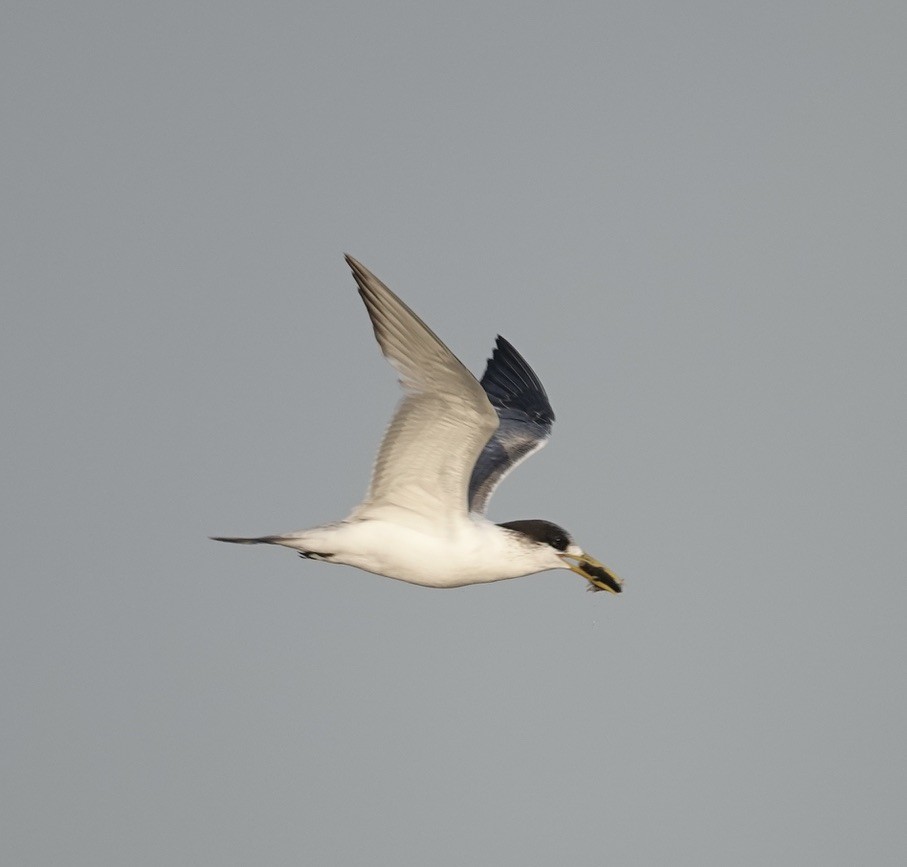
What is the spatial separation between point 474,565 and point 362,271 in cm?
387

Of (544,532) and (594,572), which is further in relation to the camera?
(594,572)

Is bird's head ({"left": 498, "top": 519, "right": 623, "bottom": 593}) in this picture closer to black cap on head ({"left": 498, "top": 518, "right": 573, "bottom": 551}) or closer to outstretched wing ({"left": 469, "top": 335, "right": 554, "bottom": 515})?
black cap on head ({"left": 498, "top": 518, "right": 573, "bottom": 551})

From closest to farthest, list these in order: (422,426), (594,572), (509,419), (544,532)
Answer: (422,426) → (544,532) → (594,572) → (509,419)

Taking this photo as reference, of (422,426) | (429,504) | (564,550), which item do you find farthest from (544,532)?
(422,426)

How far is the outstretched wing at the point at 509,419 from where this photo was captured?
17812mm

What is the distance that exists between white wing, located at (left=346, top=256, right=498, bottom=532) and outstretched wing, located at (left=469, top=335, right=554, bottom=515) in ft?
5.57

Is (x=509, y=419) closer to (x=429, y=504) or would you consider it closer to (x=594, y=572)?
(x=594, y=572)

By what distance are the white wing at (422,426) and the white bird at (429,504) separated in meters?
0.01

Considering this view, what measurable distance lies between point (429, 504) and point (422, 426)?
1206 millimetres

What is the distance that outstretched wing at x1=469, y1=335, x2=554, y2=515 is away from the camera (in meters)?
17.8

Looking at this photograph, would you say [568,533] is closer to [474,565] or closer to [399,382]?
[474,565]

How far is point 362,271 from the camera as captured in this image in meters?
13.0

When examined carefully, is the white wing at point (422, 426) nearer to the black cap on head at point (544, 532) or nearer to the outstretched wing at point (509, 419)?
the black cap on head at point (544, 532)

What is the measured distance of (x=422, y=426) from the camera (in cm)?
1427
